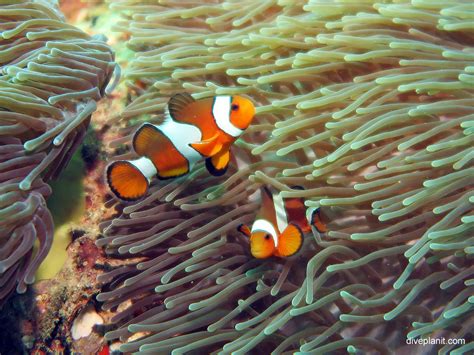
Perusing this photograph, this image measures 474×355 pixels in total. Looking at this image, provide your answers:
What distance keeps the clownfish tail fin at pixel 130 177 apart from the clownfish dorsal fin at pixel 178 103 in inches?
8.3

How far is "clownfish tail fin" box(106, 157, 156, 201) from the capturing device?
1764mm

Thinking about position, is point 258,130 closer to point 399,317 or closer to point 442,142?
point 442,142

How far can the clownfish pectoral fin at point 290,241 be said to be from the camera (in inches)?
67.9

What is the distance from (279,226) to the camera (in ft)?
6.01

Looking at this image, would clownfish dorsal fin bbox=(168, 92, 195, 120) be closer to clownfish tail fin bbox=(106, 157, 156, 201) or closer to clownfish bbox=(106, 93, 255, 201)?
clownfish bbox=(106, 93, 255, 201)

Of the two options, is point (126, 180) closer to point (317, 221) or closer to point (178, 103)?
point (178, 103)

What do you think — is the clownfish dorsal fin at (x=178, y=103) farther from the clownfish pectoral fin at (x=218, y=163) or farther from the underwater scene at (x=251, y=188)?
the clownfish pectoral fin at (x=218, y=163)

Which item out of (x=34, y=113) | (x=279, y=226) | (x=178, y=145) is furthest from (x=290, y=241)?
(x=34, y=113)

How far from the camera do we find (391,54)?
194 centimetres

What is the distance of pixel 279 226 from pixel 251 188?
28 cm

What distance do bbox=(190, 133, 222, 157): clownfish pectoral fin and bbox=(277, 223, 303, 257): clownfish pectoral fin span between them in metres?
0.40

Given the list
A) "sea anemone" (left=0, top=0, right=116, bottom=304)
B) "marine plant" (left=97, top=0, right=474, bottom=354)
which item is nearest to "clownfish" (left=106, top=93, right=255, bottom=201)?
"marine plant" (left=97, top=0, right=474, bottom=354)

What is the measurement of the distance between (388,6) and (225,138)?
98 centimetres

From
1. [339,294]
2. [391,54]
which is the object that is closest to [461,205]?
[339,294]
